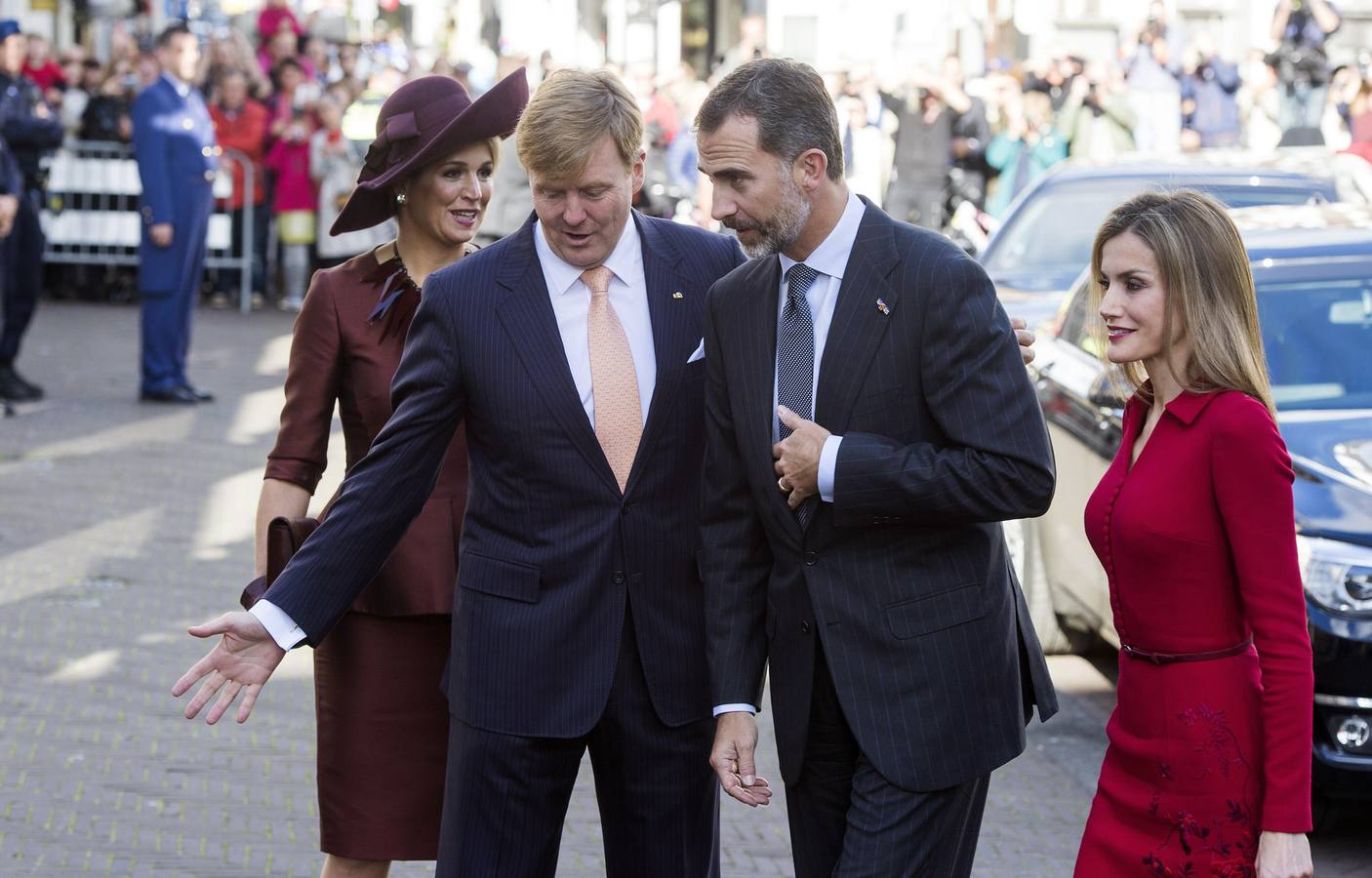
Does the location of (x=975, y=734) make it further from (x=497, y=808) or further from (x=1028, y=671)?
(x=497, y=808)

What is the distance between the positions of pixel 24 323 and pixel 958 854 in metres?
11.1

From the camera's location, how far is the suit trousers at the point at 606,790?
12.3ft

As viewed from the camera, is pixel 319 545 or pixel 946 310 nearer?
pixel 946 310

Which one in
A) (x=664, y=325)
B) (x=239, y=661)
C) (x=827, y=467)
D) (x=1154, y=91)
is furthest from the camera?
(x=1154, y=91)

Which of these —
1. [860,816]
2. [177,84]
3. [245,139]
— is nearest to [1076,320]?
[860,816]

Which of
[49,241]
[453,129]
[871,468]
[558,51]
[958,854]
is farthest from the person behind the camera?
[558,51]

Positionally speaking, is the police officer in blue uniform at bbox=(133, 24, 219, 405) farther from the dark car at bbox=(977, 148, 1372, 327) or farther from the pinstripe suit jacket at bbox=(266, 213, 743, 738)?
the pinstripe suit jacket at bbox=(266, 213, 743, 738)

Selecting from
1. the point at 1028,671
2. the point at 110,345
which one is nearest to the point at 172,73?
the point at 110,345

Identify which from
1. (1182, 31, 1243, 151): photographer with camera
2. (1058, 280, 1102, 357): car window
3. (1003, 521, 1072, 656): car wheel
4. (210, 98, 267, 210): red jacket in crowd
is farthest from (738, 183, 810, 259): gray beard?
(1182, 31, 1243, 151): photographer with camera

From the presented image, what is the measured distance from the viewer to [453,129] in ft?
13.6

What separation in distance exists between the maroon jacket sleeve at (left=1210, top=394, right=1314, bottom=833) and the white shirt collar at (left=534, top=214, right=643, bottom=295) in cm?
114

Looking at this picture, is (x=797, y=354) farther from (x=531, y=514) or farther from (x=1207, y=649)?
(x=1207, y=649)

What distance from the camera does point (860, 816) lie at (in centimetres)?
348

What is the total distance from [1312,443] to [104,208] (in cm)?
1545
